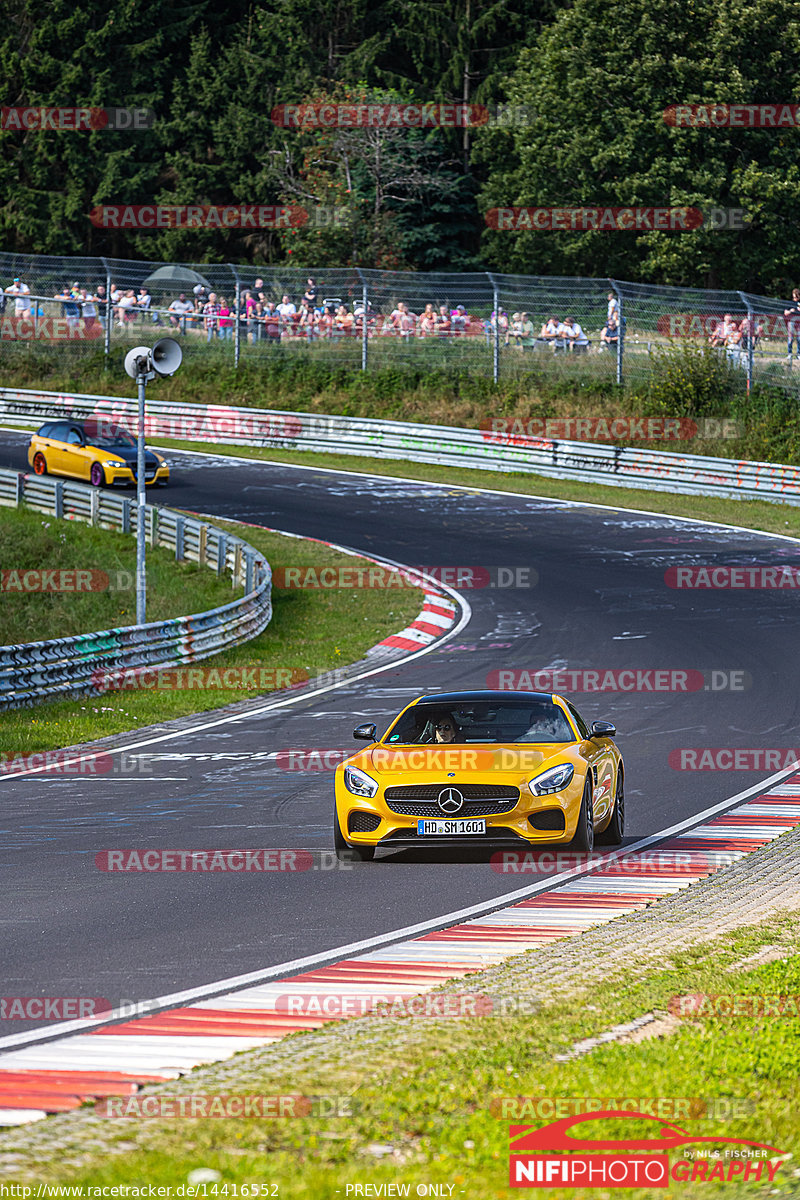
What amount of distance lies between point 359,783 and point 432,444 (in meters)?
30.7

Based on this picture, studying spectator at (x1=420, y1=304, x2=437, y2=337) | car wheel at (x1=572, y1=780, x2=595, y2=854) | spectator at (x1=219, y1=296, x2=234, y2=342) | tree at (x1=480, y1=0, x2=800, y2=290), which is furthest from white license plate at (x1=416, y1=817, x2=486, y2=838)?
tree at (x1=480, y1=0, x2=800, y2=290)

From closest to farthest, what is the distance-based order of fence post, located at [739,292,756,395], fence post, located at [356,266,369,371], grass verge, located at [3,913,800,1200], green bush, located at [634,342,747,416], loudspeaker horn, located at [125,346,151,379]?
grass verge, located at [3,913,800,1200]
loudspeaker horn, located at [125,346,151,379]
fence post, located at [739,292,756,395]
green bush, located at [634,342,747,416]
fence post, located at [356,266,369,371]

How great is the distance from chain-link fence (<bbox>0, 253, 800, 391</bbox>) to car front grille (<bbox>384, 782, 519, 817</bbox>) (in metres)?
27.0

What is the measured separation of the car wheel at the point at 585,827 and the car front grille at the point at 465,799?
0.53 m

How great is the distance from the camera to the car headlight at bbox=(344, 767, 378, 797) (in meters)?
11.4

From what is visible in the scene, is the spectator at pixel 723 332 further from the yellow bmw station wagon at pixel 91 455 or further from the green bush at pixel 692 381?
the yellow bmw station wagon at pixel 91 455

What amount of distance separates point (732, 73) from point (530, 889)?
4179 cm

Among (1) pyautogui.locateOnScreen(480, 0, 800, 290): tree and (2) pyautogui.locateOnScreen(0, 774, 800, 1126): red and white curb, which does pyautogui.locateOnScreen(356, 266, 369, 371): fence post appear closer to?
(1) pyautogui.locateOnScreen(480, 0, 800, 290): tree

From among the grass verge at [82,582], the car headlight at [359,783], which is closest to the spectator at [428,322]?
the grass verge at [82,582]

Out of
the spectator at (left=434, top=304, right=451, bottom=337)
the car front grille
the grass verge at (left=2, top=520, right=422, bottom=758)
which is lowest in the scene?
the grass verge at (left=2, top=520, right=422, bottom=758)

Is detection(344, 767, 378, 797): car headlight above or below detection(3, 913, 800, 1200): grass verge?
below

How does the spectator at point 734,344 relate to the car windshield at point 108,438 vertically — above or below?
above

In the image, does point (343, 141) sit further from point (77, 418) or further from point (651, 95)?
point (77, 418)

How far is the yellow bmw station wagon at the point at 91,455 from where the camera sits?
35.8 m
